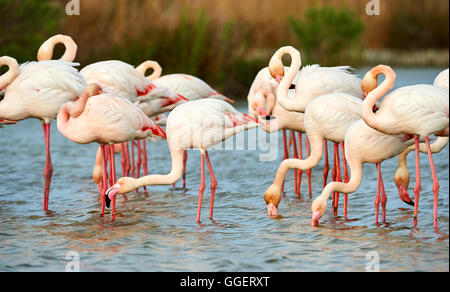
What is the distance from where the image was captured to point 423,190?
8297mm

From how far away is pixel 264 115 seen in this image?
825cm

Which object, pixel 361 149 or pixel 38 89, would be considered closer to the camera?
pixel 361 149

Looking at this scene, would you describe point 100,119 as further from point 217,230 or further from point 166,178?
point 217,230

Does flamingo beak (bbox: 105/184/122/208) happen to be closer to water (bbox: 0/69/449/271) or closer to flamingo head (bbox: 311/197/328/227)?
water (bbox: 0/69/449/271)

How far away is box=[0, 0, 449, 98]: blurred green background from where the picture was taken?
555 inches

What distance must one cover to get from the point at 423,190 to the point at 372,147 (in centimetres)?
192

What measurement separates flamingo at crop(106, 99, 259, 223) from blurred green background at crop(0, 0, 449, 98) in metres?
6.95

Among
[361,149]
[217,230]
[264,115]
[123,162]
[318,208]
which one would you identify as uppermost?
[264,115]

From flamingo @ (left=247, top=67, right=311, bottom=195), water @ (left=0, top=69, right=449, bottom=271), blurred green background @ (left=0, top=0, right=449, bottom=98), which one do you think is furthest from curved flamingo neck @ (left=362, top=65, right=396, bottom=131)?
blurred green background @ (left=0, top=0, right=449, bottom=98)

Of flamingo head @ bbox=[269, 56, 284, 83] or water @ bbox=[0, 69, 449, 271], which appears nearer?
water @ bbox=[0, 69, 449, 271]

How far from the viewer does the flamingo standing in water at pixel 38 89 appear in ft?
25.0

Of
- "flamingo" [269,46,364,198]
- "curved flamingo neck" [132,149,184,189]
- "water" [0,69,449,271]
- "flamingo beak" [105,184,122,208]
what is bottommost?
"water" [0,69,449,271]

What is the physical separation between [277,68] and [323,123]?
87 cm

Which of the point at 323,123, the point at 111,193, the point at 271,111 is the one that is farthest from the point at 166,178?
the point at 271,111
